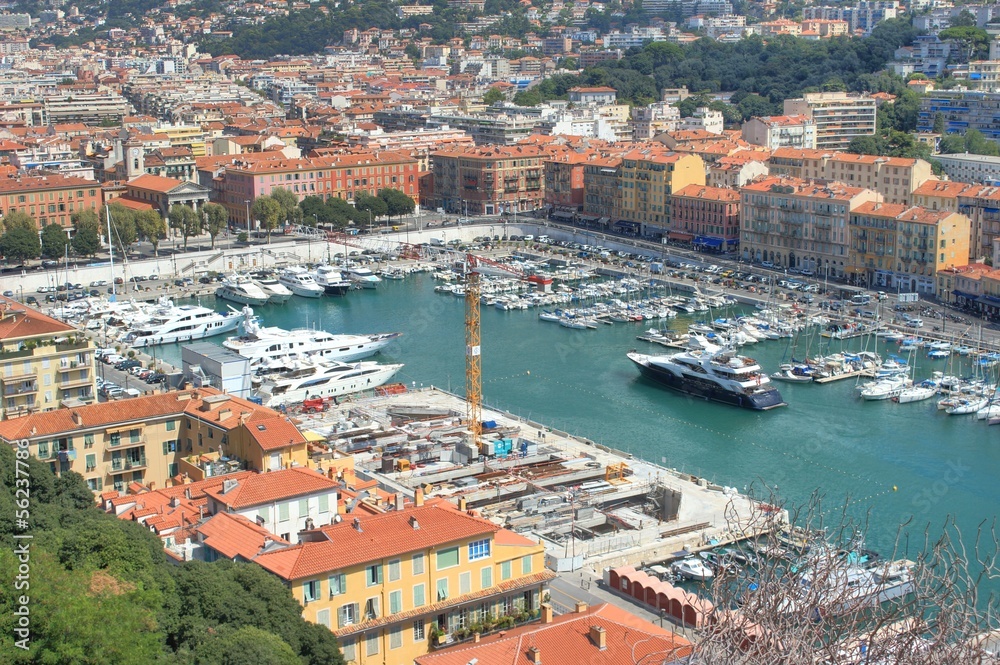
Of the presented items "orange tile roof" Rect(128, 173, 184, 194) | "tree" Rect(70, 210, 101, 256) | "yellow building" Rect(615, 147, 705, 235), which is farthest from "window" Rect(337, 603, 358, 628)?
"orange tile roof" Rect(128, 173, 184, 194)

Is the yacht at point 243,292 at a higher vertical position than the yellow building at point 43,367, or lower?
lower

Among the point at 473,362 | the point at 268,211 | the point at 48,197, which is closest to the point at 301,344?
the point at 473,362

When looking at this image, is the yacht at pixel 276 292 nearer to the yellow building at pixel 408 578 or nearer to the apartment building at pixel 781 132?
the yellow building at pixel 408 578

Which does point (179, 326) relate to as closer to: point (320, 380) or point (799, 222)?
point (320, 380)

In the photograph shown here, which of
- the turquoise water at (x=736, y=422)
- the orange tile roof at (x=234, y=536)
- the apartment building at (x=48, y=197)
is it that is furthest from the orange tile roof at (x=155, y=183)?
the orange tile roof at (x=234, y=536)

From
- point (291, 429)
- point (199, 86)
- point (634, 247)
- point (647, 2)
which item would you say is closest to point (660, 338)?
point (634, 247)

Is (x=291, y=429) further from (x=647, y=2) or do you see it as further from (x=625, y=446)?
(x=647, y=2)
